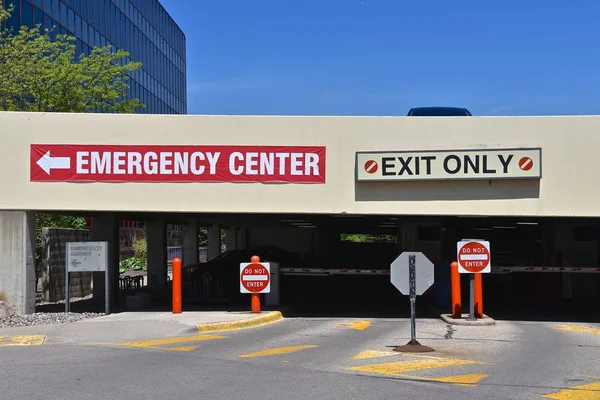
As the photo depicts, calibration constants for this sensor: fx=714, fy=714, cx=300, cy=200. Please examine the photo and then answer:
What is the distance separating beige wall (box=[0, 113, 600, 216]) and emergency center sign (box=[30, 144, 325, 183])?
16 cm

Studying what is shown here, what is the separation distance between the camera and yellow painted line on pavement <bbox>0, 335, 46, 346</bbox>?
41.8ft

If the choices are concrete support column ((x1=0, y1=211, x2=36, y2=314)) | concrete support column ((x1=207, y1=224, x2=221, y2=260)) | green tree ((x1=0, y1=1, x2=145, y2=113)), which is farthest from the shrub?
concrete support column ((x1=0, y1=211, x2=36, y2=314))

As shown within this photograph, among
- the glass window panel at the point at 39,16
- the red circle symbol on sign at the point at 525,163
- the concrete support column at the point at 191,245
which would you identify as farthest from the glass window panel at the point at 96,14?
the red circle symbol on sign at the point at 525,163

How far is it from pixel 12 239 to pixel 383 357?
9.91 metres

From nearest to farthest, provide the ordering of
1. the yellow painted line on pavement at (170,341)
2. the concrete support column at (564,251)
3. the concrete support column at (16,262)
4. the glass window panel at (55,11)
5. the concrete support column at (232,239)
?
the yellow painted line on pavement at (170,341), the concrete support column at (16,262), the concrete support column at (564,251), the glass window panel at (55,11), the concrete support column at (232,239)

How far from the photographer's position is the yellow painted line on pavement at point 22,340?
41.8 feet

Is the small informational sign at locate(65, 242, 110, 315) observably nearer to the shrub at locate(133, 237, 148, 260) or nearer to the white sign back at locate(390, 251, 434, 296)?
the white sign back at locate(390, 251, 434, 296)

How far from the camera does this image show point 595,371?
9805 millimetres

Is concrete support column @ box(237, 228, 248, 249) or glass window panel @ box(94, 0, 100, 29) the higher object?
glass window panel @ box(94, 0, 100, 29)

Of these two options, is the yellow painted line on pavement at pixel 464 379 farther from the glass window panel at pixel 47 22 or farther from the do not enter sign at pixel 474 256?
the glass window panel at pixel 47 22

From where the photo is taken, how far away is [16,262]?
1659 centimetres

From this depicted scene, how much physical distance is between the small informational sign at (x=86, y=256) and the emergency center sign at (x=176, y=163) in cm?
159

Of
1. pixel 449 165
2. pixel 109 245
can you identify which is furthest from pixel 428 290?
pixel 109 245

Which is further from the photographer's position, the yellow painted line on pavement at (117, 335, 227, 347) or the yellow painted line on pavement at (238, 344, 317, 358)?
the yellow painted line on pavement at (117, 335, 227, 347)
